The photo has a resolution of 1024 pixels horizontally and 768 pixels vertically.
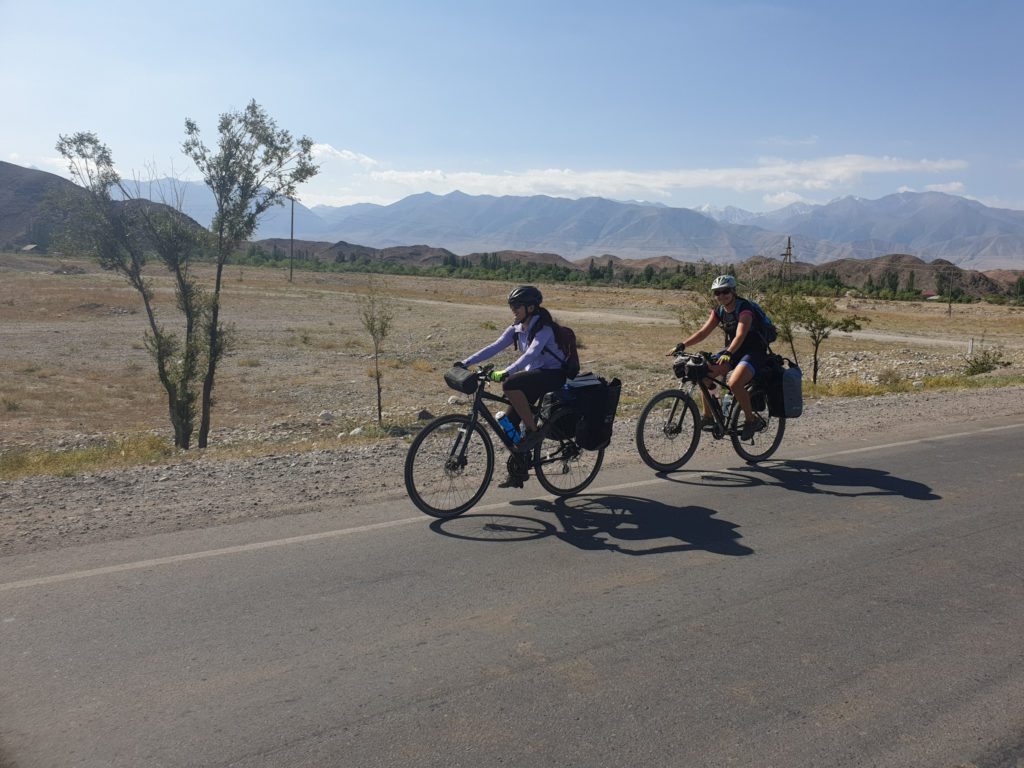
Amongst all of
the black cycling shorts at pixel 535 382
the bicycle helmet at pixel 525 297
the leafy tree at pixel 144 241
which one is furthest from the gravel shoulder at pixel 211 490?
Answer: the leafy tree at pixel 144 241

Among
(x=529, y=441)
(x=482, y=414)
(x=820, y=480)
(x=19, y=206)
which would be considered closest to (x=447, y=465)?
(x=482, y=414)

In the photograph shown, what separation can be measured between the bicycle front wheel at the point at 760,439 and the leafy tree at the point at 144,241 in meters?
11.3

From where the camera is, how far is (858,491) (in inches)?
306

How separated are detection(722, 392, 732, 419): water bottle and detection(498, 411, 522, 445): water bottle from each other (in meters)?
2.85

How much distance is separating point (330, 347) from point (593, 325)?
18.7m

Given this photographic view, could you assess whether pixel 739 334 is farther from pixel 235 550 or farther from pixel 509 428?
→ pixel 235 550

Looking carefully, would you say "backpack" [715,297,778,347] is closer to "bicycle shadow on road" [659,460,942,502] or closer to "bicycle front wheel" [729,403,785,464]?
"bicycle front wheel" [729,403,785,464]

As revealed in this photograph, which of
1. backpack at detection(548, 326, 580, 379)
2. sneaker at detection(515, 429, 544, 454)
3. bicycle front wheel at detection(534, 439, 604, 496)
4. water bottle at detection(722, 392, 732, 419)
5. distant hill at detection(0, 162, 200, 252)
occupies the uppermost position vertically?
distant hill at detection(0, 162, 200, 252)

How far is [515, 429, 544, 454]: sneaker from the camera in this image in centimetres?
696

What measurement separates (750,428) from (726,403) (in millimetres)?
381

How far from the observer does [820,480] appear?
8219 mm

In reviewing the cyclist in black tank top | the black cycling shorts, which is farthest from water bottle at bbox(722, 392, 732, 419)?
the black cycling shorts

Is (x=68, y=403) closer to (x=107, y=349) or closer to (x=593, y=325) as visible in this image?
→ (x=107, y=349)

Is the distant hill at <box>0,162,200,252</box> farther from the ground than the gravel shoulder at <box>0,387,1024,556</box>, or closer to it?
farther from the ground
